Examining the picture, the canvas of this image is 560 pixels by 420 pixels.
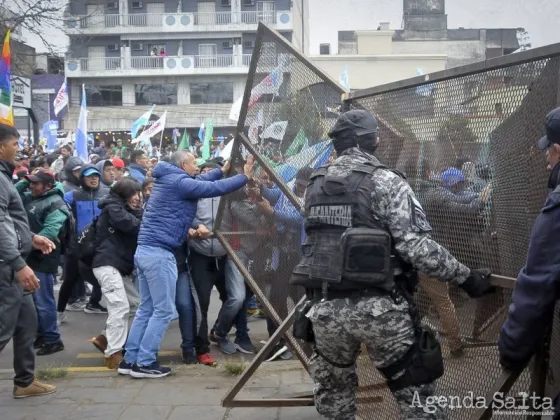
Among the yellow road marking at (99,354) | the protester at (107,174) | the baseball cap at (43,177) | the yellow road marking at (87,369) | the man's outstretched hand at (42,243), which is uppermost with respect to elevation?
the baseball cap at (43,177)

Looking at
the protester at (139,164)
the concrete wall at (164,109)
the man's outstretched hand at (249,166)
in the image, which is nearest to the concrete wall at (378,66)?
the concrete wall at (164,109)

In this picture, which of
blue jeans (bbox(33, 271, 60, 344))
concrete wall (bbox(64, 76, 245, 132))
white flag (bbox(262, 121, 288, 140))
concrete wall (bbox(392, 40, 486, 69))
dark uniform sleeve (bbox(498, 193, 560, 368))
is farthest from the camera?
concrete wall (bbox(64, 76, 245, 132))

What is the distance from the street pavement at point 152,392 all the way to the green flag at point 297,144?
1.75 m

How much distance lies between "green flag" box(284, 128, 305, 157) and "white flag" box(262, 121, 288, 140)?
0.13 metres

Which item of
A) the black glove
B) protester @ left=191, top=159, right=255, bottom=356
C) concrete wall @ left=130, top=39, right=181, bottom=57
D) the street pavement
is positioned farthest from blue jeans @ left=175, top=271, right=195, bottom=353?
concrete wall @ left=130, top=39, right=181, bottom=57

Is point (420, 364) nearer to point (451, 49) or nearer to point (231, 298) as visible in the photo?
point (231, 298)

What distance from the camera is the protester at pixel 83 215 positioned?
7.84 m

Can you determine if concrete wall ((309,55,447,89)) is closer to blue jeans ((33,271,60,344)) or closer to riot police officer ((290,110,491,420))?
blue jeans ((33,271,60,344))

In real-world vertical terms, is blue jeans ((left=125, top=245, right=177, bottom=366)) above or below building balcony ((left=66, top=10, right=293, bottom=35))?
below

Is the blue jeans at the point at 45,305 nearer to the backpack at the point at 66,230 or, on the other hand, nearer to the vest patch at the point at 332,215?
the backpack at the point at 66,230

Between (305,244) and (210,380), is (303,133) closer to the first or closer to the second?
(305,244)

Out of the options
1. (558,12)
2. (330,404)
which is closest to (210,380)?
(330,404)

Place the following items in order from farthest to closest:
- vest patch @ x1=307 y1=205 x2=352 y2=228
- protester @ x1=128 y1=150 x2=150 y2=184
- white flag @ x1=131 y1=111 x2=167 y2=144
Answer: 1. white flag @ x1=131 y1=111 x2=167 y2=144
2. protester @ x1=128 y1=150 x2=150 y2=184
3. vest patch @ x1=307 y1=205 x2=352 y2=228

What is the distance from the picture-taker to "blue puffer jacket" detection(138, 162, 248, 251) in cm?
563
